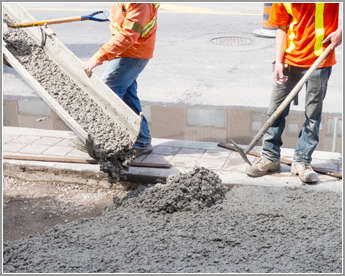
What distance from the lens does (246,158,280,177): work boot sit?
430 centimetres

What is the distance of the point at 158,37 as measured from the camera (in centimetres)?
1110

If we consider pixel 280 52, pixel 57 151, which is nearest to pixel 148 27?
pixel 280 52

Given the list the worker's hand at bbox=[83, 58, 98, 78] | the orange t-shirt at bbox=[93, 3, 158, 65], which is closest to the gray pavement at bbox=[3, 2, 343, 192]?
the worker's hand at bbox=[83, 58, 98, 78]

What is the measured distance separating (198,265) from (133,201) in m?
1.22

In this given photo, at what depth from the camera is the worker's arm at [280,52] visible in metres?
4.09

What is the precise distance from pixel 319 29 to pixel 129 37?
1970 millimetres

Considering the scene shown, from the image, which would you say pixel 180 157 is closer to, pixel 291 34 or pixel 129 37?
pixel 129 37

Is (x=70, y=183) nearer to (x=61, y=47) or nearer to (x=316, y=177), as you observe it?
(x=61, y=47)

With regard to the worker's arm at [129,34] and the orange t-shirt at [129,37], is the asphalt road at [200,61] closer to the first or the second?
the orange t-shirt at [129,37]

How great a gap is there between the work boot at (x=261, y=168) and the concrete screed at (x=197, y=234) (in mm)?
292

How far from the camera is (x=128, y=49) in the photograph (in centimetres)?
458

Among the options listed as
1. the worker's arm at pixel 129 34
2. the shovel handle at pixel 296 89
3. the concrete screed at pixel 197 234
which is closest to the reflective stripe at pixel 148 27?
the worker's arm at pixel 129 34

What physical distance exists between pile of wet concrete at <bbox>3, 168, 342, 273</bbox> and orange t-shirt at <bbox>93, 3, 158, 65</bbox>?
61.1 inches

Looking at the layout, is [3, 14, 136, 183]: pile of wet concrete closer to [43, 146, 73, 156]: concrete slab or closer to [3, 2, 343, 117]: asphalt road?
[43, 146, 73, 156]: concrete slab
